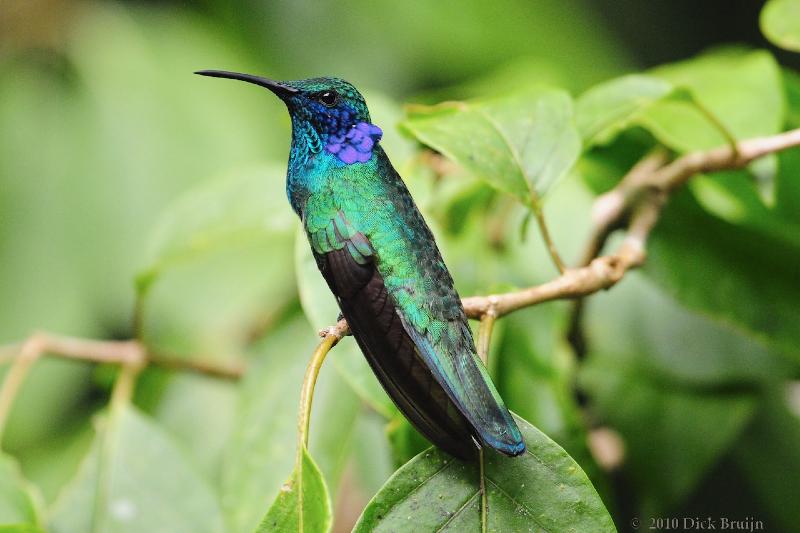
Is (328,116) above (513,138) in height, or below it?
above

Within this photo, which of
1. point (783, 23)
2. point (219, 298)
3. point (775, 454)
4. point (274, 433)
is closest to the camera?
point (783, 23)

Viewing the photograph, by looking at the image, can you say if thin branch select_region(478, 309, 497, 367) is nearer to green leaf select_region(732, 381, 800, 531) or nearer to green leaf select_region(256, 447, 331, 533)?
green leaf select_region(256, 447, 331, 533)

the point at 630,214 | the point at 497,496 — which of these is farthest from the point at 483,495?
the point at 630,214

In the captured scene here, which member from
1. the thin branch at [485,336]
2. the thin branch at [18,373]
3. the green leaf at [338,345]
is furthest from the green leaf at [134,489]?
the thin branch at [485,336]

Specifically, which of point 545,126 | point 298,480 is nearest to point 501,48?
point 545,126

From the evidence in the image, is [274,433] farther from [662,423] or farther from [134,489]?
[662,423]

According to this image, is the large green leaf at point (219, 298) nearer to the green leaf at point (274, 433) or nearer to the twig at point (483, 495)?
the green leaf at point (274, 433)

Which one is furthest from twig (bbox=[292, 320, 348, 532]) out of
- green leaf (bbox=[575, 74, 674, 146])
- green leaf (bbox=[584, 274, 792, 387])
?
green leaf (bbox=[584, 274, 792, 387])
